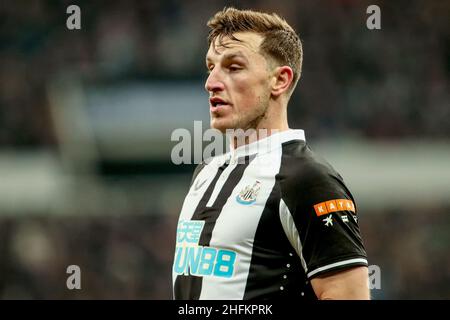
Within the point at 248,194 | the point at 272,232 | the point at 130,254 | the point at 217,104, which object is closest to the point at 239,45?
the point at 217,104

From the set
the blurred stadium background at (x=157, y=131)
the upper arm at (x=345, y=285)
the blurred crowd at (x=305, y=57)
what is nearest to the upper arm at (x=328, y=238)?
the upper arm at (x=345, y=285)

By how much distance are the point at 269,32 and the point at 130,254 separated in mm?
7154

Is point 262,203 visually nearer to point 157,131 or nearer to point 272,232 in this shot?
point 272,232

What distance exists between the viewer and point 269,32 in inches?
128

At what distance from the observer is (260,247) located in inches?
113

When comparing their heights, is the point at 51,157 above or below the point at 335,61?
below

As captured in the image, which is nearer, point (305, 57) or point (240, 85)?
point (240, 85)

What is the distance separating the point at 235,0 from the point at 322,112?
227 centimetres

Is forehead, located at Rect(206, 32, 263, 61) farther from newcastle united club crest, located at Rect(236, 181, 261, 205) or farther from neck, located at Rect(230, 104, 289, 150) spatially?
newcastle united club crest, located at Rect(236, 181, 261, 205)

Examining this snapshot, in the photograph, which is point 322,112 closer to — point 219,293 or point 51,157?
point 51,157
